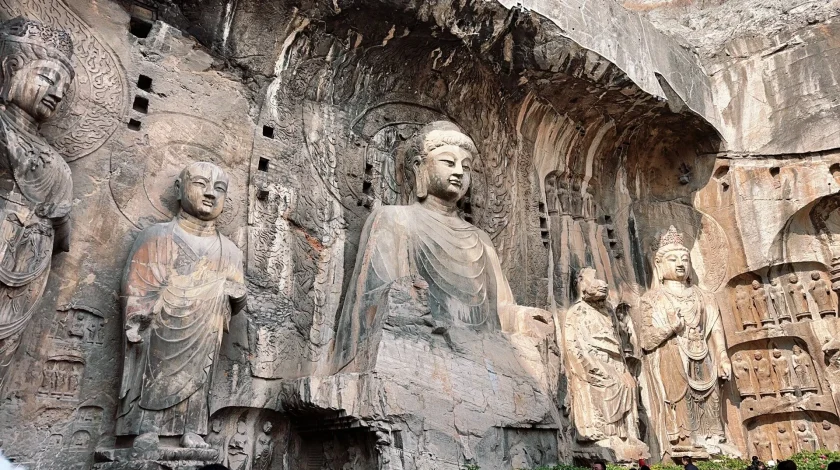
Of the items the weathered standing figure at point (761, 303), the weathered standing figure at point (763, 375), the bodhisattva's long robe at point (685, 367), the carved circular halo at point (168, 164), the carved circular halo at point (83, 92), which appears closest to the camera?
the carved circular halo at point (83, 92)

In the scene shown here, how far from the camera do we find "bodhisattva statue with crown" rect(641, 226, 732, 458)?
7113mm

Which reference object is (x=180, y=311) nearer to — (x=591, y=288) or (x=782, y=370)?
(x=591, y=288)

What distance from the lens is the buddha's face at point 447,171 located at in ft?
20.4

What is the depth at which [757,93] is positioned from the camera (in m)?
8.32

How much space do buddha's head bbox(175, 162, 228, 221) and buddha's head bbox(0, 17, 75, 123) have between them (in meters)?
1.00

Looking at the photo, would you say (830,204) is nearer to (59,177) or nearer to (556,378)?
(556,378)

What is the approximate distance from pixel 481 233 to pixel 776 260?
12.0 ft

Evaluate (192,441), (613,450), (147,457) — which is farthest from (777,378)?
(147,457)

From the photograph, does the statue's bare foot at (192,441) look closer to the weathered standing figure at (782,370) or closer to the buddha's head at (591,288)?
the buddha's head at (591,288)

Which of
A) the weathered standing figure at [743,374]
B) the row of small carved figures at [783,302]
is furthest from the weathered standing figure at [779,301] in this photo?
the weathered standing figure at [743,374]

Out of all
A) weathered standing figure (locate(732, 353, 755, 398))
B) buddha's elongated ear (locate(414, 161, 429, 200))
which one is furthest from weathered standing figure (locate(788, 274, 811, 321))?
buddha's elongated ear (locate(414, 161, 429, 200))

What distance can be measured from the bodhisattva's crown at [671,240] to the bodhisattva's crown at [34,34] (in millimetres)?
6351

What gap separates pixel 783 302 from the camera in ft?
25.6

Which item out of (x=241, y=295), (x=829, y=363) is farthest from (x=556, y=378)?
(x=829, y=363)
